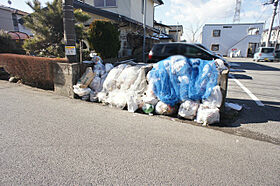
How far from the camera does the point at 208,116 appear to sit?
344 centimetres

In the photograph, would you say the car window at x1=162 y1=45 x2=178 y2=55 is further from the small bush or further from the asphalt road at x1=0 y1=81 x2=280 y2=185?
the asphalt road at x1=0 y1=81 x2=280 y2=185

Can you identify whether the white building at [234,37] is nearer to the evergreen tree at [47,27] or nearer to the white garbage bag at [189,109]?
the evergreen tree at [47,27]

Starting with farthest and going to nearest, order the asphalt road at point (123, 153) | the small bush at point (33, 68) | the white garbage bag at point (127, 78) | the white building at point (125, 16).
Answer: the white building at point (125, 16), the small bush at point (33, 68), the white garbage bag at point (127, 78), the asphalt road at point (123, 153)

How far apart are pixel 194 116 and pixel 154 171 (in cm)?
202

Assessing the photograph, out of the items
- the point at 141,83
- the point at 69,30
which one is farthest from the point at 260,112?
the point at 69,30

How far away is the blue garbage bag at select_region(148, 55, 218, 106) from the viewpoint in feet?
11.9

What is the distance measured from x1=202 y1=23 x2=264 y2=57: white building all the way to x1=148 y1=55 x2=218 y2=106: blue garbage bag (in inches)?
1221

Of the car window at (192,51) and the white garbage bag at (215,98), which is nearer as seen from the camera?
the white garbage bag at (215,98)

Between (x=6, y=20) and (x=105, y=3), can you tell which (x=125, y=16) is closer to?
(x=105, y=3)

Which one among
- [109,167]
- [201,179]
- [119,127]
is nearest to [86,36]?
[119,127]

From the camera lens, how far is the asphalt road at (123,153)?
77.9 inches

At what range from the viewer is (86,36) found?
7734 mm

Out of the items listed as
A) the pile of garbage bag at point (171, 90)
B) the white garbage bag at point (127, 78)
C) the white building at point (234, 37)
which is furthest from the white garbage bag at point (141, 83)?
the white building at point (234, 37)

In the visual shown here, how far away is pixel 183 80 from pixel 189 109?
698 millimetres
